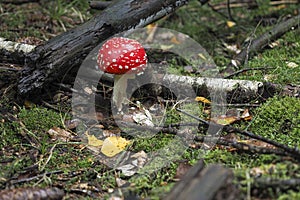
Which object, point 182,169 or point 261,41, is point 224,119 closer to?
point 182,169

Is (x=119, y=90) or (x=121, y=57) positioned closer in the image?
(x=121, y=57)

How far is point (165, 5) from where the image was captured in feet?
13.4

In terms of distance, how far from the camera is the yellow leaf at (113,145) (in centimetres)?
302

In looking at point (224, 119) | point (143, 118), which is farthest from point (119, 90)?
point (224, 119)

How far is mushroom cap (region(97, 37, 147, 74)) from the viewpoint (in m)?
3.36

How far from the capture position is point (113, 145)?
3.07 meters

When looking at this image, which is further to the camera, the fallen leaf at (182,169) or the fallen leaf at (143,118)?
the fallen leaf at (143,118)

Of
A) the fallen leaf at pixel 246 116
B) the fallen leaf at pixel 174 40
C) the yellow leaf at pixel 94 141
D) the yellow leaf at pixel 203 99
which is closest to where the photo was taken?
the yellow leaf at pixel 94 141

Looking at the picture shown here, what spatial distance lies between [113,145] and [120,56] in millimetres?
770

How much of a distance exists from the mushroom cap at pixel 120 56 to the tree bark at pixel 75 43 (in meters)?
0.22

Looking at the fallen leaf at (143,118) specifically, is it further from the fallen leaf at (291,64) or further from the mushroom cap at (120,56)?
the fallen leaf at (291,64)

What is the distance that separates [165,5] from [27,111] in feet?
5.78

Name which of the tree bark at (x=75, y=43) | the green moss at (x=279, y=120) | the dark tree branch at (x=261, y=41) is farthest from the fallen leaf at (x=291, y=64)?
the tree bark at (x=75, y=43)

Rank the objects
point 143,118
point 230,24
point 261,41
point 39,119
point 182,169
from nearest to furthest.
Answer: point 182,169, point 39,119, point 143,118, point 261,41, point 230,24
